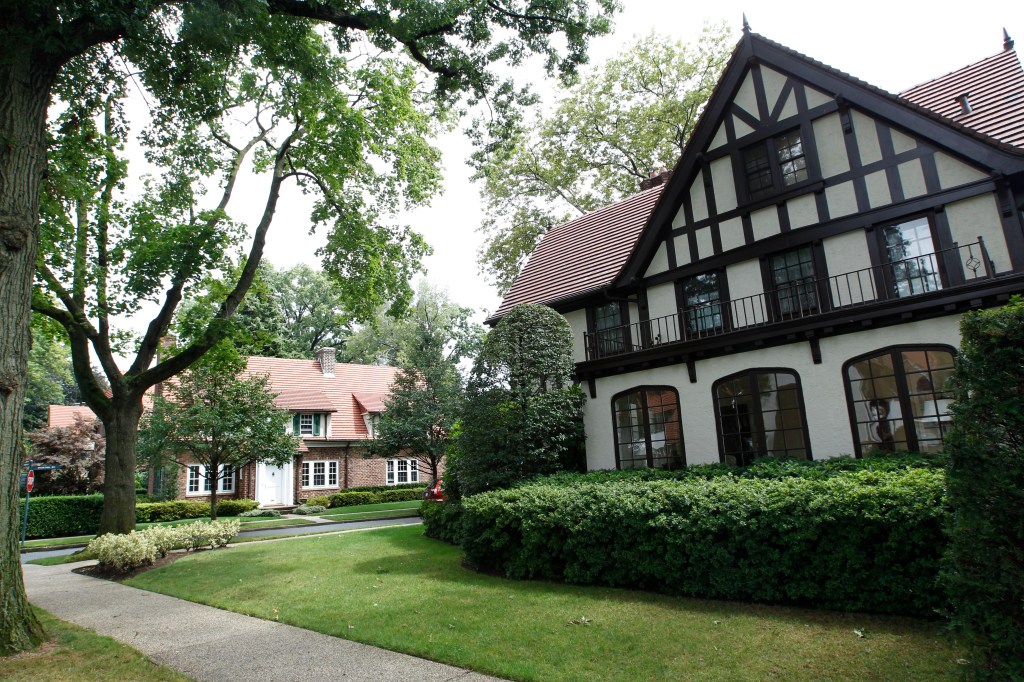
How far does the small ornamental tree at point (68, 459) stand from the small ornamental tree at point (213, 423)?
313 inches

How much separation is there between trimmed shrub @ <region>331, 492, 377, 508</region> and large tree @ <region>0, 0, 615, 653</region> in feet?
55.1

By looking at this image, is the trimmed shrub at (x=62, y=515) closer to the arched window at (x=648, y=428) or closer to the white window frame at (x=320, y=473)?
the white window frame at (x=320, y=473)

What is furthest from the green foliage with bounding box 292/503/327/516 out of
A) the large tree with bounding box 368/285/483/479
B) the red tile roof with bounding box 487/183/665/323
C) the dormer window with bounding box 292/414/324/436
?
the red tile roof with bounding box 487/183/665/323

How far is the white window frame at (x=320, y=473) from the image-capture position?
106ft

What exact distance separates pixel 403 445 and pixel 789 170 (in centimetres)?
1873

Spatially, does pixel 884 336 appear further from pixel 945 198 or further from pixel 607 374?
pixel 607 374

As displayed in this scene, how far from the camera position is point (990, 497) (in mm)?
4273

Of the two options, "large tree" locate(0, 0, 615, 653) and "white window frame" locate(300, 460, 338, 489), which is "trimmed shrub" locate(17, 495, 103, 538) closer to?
"white window frame" locate(300, 460, 338, 489)

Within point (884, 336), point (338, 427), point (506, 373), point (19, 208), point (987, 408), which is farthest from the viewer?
point (338, 427)

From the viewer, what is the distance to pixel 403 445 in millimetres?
26031

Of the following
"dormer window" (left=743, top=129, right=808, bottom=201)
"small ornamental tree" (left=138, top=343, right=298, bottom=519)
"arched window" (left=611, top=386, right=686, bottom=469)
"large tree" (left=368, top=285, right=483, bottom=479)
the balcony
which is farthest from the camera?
"large tree" (left=368, top=285, right=483, bottom=479)

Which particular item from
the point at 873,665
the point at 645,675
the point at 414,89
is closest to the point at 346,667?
the point at 645,675

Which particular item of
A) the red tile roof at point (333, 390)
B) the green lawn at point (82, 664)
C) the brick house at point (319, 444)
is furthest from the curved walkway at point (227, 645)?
the red tile roof at point (333, 390)

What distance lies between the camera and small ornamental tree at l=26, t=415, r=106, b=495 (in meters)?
27.0
